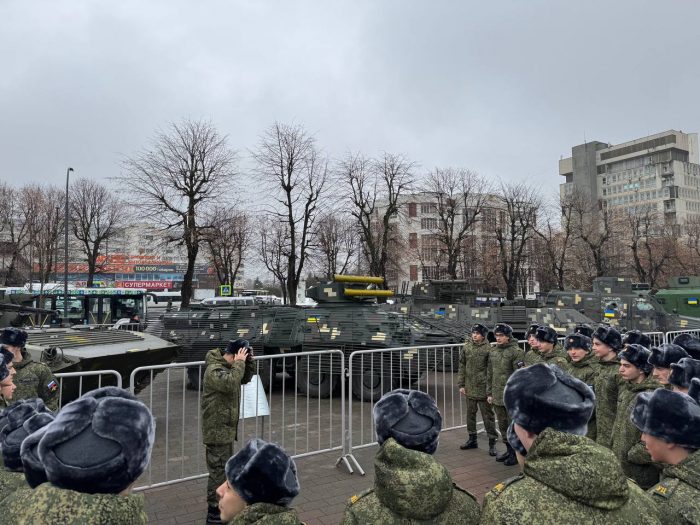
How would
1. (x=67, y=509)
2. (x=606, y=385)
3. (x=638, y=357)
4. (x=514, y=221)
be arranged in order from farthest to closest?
(x=514, y=221)
(x=606, y=385)
(x=638, y=357)
(x=67, y=509)

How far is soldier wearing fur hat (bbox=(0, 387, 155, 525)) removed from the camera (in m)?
1.57

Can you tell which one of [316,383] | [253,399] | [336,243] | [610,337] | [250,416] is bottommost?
[316,383]

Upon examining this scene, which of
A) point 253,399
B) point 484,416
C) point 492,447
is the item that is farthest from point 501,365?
point 253,399

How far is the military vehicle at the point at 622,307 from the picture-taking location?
1708 centimetres

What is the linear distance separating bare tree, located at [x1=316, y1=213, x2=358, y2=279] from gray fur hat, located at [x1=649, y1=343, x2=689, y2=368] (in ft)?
107

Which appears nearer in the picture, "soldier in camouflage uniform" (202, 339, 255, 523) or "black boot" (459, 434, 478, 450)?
"soldier in camouflage uniform" (202, 339, 255, 523)

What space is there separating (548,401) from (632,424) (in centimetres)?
235

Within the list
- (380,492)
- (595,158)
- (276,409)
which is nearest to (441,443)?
(276,409)

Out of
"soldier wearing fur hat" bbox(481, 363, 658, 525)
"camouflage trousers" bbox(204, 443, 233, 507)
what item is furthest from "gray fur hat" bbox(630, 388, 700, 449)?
"camouflage trousers" bbox(204, 443, 233, 507)

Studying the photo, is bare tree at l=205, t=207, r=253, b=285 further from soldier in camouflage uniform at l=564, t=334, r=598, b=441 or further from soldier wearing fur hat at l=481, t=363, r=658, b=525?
soldier wearing fur hat at l=481, t=363, r=658, b=525

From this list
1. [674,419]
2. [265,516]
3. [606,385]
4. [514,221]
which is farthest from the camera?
[514,221]

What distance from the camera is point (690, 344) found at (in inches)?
194

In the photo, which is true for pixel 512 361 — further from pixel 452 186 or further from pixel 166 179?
pixel 452 186

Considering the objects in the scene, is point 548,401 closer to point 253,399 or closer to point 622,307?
point 253,399
